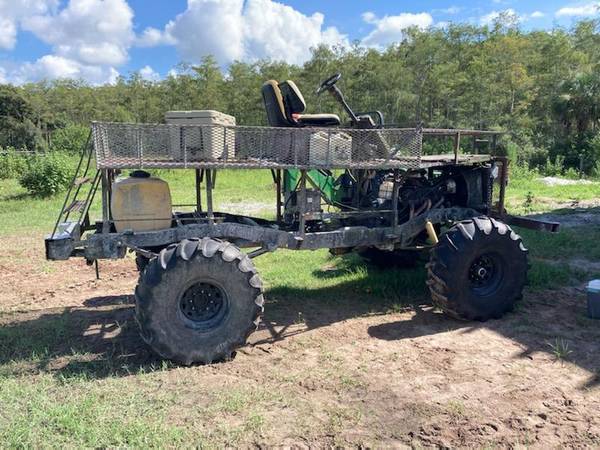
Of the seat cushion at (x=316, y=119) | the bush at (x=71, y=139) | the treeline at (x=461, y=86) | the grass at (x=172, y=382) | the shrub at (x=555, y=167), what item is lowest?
the grass at (x=172, y=382)

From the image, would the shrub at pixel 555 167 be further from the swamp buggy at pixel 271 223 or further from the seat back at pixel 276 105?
the seat back at pixel 276 105

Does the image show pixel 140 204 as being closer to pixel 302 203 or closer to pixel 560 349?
pixel 302 203

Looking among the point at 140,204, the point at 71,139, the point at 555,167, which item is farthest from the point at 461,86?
the point at 140,204

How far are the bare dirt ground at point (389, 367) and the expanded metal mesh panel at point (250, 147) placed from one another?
5.37 feet

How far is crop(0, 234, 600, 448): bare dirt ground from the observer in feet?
11.2

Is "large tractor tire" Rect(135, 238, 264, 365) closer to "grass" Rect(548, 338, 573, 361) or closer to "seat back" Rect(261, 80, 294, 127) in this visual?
"seat back" Rect(261, 80, 294, 127)

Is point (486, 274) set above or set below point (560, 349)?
above

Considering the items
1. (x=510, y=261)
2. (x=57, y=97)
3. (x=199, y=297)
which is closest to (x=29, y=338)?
(x=199, y=297)

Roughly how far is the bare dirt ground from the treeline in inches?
842

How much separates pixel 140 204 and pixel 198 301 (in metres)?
1.02

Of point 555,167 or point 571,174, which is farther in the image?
point 555,167

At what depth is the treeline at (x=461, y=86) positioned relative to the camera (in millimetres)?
25672

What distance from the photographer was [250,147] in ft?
15.7

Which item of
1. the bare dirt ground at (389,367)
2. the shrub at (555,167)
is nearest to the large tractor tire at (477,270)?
the bare dirt ground at (389,367)
